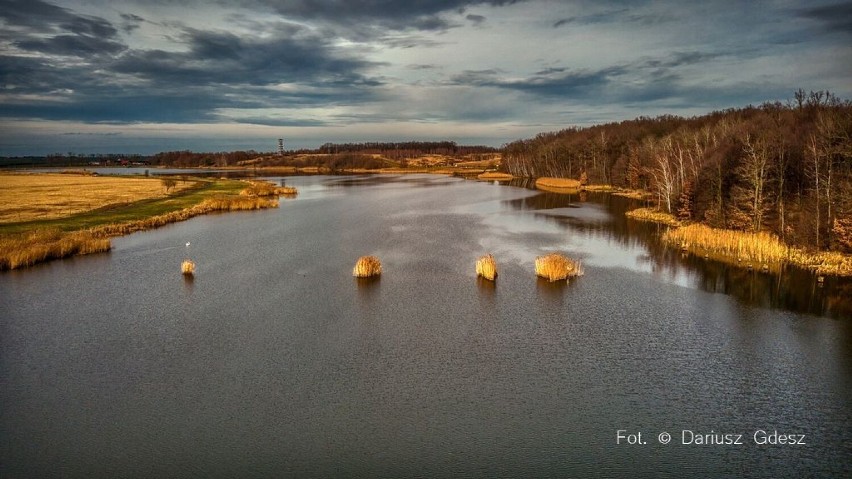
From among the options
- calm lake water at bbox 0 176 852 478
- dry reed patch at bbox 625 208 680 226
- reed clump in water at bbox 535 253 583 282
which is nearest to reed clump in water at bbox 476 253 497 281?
calm lake water at bbox 0 176 852 478

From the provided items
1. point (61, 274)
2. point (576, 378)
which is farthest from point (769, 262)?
point (61, 274)

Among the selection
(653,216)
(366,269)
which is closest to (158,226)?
(366,269)

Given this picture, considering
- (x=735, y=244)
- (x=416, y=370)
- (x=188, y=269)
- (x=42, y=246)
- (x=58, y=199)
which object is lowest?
(x=416, y=370)

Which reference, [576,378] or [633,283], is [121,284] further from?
[633,283]

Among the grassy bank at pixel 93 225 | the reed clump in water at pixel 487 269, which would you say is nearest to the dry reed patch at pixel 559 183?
the grassy bank at pixel 93 225

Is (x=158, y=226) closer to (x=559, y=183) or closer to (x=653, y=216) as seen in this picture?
(x=653, y=216)

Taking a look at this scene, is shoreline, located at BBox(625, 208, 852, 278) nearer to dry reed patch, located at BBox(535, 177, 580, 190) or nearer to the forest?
the forest
